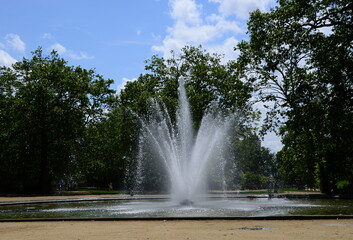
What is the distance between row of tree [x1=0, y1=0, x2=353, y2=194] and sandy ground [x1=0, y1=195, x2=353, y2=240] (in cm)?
1156

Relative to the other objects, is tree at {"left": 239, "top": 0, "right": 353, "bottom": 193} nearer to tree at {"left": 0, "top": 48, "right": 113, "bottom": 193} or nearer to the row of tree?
the row of tree

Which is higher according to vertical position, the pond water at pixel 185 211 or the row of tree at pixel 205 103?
the row of tree at pixel 205 103

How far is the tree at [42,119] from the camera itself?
4089 centimetres

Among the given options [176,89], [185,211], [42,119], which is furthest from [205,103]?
[185,211]

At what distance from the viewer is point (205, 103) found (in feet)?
151
